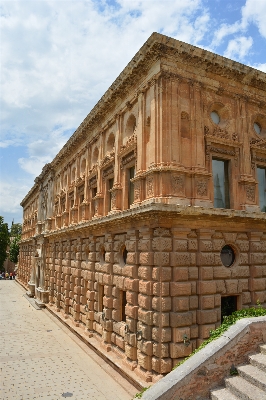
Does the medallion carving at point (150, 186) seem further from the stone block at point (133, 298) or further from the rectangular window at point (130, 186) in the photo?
the stone block at point (133, 298)

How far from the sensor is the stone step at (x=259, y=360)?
21.6 feet

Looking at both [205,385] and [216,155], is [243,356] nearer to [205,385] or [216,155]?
[205,385]

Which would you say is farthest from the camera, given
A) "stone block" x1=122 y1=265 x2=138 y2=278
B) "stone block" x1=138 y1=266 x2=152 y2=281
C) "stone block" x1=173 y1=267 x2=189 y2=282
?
"stone block" x1=122 y1=265 x2=138 y2=278

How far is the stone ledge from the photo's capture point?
6.33m

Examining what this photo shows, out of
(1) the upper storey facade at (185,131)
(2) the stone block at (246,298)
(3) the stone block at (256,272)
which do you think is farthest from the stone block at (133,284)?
(3) the stone block at (256,272)

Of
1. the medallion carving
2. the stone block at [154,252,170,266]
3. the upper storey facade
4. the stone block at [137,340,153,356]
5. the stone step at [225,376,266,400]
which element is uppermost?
the upper storey facade

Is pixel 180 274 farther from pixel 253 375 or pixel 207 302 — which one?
pixel 253 375

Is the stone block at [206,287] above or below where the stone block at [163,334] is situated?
above

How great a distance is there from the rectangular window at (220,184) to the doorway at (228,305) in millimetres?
3305

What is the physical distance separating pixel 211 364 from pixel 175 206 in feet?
15.2

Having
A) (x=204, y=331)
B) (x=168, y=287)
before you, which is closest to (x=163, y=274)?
(x=168, y=287)

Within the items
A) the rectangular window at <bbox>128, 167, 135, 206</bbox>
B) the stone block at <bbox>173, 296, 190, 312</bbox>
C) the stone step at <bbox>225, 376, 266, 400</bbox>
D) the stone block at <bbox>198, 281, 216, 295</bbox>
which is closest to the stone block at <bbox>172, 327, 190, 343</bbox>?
the stone block at <bbox>173, 296, 190, 312</bbox>

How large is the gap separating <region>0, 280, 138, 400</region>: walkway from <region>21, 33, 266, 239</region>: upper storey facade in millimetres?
6203

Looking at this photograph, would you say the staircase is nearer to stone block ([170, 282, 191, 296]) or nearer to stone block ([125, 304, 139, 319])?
stone block ([170, 282, 191, 296])
